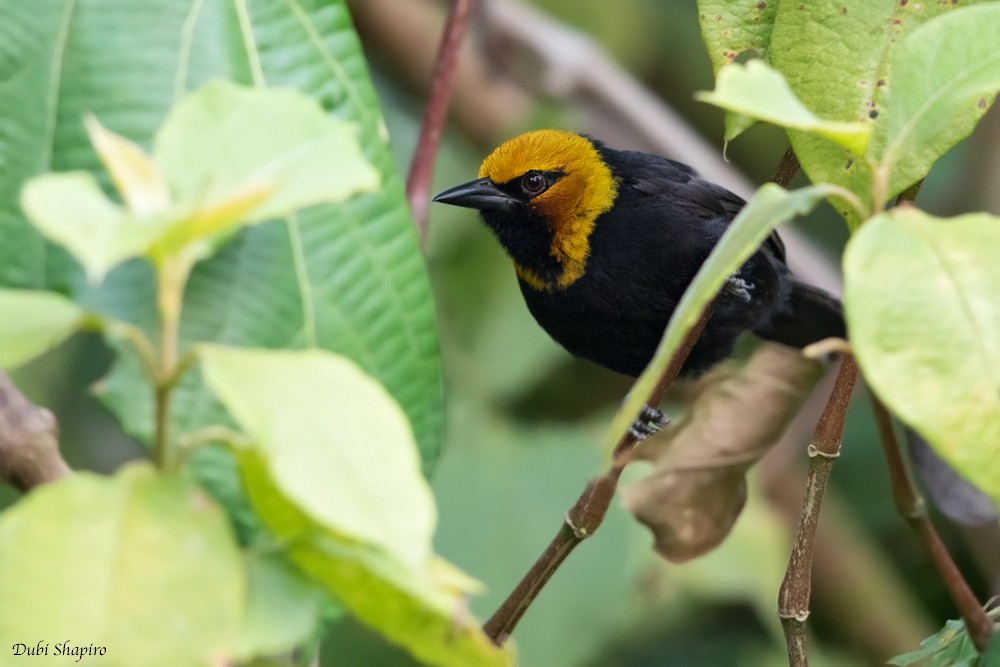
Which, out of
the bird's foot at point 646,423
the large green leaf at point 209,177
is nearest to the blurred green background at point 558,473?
the bird's foot at point 646,423

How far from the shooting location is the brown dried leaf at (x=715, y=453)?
1.70 metres

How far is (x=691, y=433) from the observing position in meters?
1.81

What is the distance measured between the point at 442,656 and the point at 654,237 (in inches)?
70.9

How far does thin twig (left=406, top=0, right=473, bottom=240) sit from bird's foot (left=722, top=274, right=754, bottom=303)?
0.71 m

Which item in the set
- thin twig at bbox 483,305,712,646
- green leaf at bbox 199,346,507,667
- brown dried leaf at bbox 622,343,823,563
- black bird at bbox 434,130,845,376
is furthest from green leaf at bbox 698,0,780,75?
black bird at bbox 434,130,845,376

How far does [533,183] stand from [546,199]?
0.16 feet

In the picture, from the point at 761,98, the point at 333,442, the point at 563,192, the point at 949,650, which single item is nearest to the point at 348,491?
the point at 333,442

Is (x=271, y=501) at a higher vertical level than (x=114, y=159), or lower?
lower

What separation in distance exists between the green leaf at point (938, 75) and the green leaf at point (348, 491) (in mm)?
532

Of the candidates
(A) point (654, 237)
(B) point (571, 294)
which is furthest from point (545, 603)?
(A) point (654, 237)

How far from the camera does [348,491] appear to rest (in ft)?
2.20

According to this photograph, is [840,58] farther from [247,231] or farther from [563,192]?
[563,192]

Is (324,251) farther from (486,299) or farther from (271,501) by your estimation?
(486,299)

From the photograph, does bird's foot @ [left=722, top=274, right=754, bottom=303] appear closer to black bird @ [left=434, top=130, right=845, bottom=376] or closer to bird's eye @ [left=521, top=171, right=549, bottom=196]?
black bird @ [left=434, top=130, right=845, bottom=376]
